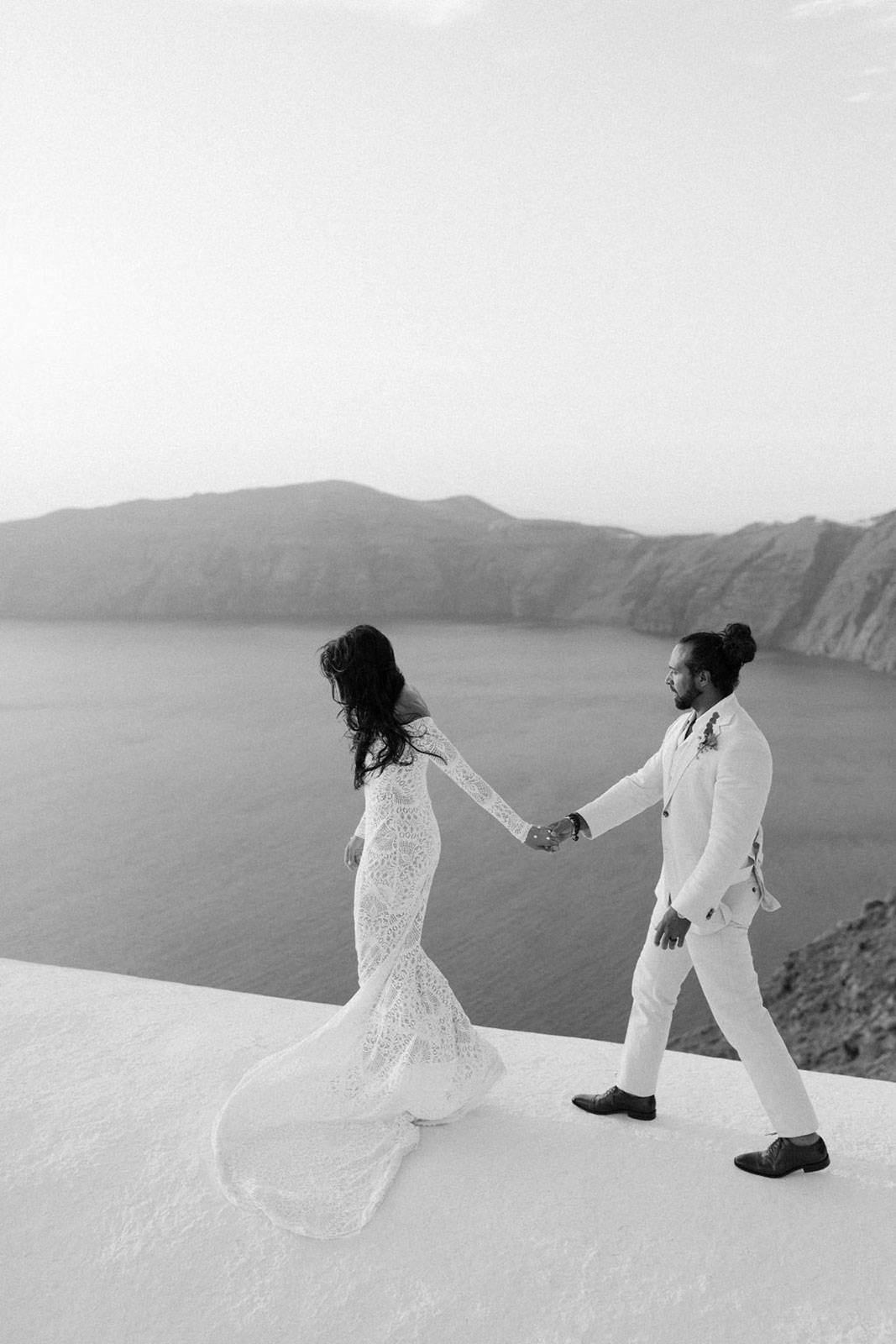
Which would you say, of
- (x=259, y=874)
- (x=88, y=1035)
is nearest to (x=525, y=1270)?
(x=88, y=1035)

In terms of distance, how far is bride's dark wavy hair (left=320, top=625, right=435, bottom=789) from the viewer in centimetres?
257

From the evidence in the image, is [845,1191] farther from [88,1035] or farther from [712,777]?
[88,1035]

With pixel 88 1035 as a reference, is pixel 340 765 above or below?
below

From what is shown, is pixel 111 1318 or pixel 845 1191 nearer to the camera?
pixel 111 1318

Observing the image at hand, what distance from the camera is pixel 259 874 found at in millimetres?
20406

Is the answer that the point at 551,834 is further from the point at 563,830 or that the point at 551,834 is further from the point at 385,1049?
the point at 385,1049

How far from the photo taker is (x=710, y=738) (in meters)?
2.40

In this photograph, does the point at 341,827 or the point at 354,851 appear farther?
the point at 341,827

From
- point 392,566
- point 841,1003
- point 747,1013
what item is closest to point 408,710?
point 747,1013

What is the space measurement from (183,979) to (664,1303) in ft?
45.5

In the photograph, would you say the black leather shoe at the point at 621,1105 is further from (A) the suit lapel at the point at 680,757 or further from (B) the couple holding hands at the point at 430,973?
(A) the suit lapel at the point at 680,757

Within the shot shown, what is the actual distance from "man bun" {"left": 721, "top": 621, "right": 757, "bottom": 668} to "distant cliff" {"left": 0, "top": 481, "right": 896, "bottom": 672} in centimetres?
5926

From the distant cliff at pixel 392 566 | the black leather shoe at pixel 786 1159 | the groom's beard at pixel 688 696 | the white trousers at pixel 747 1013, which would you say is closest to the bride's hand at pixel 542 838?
the white trousers at pixel 747 1013

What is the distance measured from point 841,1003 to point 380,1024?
9493 millimetres
